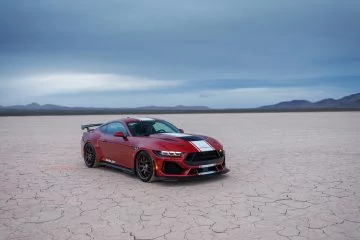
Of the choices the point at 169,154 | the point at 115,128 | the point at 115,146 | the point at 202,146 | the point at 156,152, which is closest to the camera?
the point at 169,154

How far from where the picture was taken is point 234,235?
15.8 ft

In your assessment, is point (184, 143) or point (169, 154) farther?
point (184, 143)

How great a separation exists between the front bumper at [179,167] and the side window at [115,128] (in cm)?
170

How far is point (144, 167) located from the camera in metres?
7.80

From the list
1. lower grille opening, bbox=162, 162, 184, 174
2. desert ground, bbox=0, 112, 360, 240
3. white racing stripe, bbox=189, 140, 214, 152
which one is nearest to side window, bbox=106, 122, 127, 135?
desert ground, bbox=0, 112, 360, 240

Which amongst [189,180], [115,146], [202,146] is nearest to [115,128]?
[115,146]

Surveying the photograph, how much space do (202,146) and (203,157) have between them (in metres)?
0.22

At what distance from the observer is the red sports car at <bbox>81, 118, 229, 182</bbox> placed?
287 inches

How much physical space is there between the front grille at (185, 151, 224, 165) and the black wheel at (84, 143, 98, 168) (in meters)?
3.26

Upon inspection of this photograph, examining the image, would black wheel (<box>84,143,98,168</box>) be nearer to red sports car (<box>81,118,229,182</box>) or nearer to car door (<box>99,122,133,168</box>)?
red sports car (<box>81,118,229,182</box>)

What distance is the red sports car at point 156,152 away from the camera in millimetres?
7293

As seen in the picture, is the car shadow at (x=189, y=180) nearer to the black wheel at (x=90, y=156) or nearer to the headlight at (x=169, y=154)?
the headlight at (x=169, y=154)

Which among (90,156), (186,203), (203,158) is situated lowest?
(186,203)

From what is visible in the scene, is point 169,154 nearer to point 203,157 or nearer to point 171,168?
point 171,168
